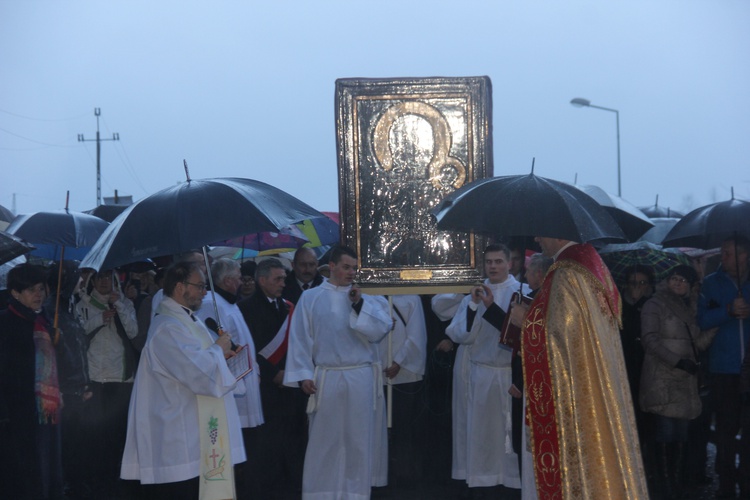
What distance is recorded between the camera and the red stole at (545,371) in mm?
6488

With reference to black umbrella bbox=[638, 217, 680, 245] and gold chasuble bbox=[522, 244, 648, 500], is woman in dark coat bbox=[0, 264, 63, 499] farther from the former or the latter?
black umbrella bbox=[638, 217, 680, 245]

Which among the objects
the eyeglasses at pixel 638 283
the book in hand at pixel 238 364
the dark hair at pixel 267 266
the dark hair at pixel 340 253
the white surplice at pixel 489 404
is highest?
the dark hair at pixel 340 253

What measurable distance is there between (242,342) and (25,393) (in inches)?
74.2

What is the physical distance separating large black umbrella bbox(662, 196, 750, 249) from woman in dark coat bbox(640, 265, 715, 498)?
1.18ft

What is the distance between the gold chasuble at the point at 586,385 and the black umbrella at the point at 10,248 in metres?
3.71

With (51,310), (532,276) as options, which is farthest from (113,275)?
(532,276)

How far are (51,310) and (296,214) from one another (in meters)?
2.95

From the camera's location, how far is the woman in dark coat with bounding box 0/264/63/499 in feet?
24.7

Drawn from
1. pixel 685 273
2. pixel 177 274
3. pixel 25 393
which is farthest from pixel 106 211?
pixel 685 273

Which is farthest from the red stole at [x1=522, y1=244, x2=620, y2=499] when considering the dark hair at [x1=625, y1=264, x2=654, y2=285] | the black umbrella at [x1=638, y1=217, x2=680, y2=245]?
the black umbrella at [x1=638, y1=217, x2=680, y2=245]

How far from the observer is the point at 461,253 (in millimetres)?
8453

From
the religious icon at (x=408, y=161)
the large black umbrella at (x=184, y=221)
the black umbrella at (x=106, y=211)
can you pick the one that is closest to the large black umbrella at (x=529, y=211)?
the large black umbrella at (x=184, y=221)

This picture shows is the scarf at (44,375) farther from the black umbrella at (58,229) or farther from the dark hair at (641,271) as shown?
the dark hair at (641,271)

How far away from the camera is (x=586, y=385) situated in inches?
252
